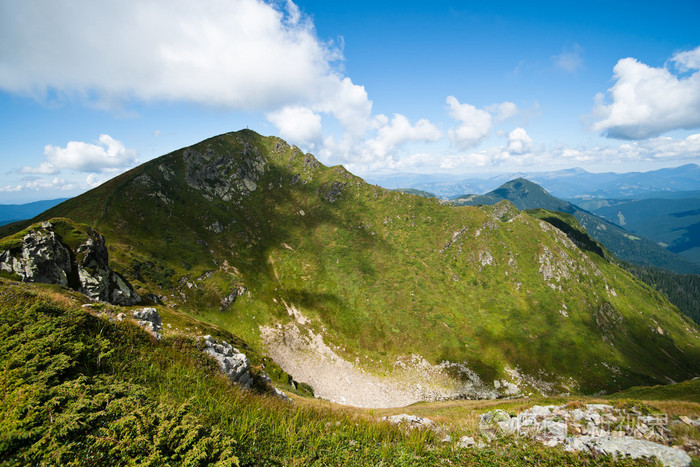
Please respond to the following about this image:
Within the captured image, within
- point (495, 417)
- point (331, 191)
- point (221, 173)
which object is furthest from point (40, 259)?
point (331, 191)

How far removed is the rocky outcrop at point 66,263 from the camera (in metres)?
41.6

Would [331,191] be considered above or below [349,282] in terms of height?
above

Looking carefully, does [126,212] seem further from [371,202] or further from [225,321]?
[371,202]

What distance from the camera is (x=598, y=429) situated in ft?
51.1

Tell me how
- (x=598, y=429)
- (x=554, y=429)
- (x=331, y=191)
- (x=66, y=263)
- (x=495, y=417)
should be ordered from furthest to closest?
(x=331, y=191) → (x=66, y=263) → (x=495, y=417) → (x=598, y=429) → (x=554, y=429)

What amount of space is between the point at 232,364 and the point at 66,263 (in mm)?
51013

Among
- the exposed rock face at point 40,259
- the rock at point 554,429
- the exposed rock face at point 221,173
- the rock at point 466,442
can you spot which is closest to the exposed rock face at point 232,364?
the rock at point 466,442

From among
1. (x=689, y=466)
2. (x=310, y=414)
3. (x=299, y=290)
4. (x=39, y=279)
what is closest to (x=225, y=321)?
(x=299, y=290)

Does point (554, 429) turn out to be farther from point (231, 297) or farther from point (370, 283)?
point (370, 283)

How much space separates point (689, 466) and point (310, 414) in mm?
17525

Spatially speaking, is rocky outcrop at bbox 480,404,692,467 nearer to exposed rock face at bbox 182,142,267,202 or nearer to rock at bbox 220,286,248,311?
rock at bbox 220,286,248,311

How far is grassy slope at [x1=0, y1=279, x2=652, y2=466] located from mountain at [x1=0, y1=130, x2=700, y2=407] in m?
63.5

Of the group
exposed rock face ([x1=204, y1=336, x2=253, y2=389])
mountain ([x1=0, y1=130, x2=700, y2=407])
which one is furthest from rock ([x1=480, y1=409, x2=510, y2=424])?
mountain ([x1=0, y1=130, x2=700, y2=407])

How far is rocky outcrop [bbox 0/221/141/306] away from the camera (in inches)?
1638
